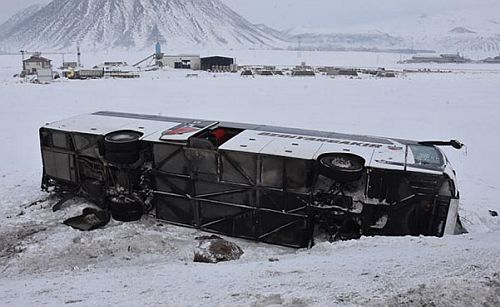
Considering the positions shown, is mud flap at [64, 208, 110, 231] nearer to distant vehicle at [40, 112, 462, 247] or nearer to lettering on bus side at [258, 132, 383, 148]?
distant vehicle at [40, 112, 462, 247]

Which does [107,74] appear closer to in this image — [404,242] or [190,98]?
[190,98]

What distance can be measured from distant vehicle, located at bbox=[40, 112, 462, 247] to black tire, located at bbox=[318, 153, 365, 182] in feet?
0.07

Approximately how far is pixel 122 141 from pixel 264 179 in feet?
11.5

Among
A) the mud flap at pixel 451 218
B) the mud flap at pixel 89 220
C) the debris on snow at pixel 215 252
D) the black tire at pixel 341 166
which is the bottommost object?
the mud flap at pixel 89 220

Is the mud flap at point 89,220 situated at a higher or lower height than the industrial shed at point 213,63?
lower

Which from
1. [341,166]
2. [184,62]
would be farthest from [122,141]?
[184,62]

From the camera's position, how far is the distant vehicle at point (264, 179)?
7.91m

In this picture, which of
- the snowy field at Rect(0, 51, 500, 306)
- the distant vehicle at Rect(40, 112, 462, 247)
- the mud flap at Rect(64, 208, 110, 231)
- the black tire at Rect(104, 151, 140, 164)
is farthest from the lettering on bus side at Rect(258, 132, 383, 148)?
the mud flap at Rect(64, 208, 110, 231)

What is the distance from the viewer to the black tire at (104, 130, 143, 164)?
9.33m

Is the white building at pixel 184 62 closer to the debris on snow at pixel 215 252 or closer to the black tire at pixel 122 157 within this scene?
the black tire at pixel 122 157

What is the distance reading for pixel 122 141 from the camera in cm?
940

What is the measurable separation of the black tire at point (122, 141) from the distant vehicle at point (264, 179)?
23 millimetres

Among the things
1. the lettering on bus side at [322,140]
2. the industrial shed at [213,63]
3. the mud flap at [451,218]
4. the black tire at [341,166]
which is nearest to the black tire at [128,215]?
the lettering on bus side at [322,140]

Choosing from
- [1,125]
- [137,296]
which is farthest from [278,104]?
[137,296]
